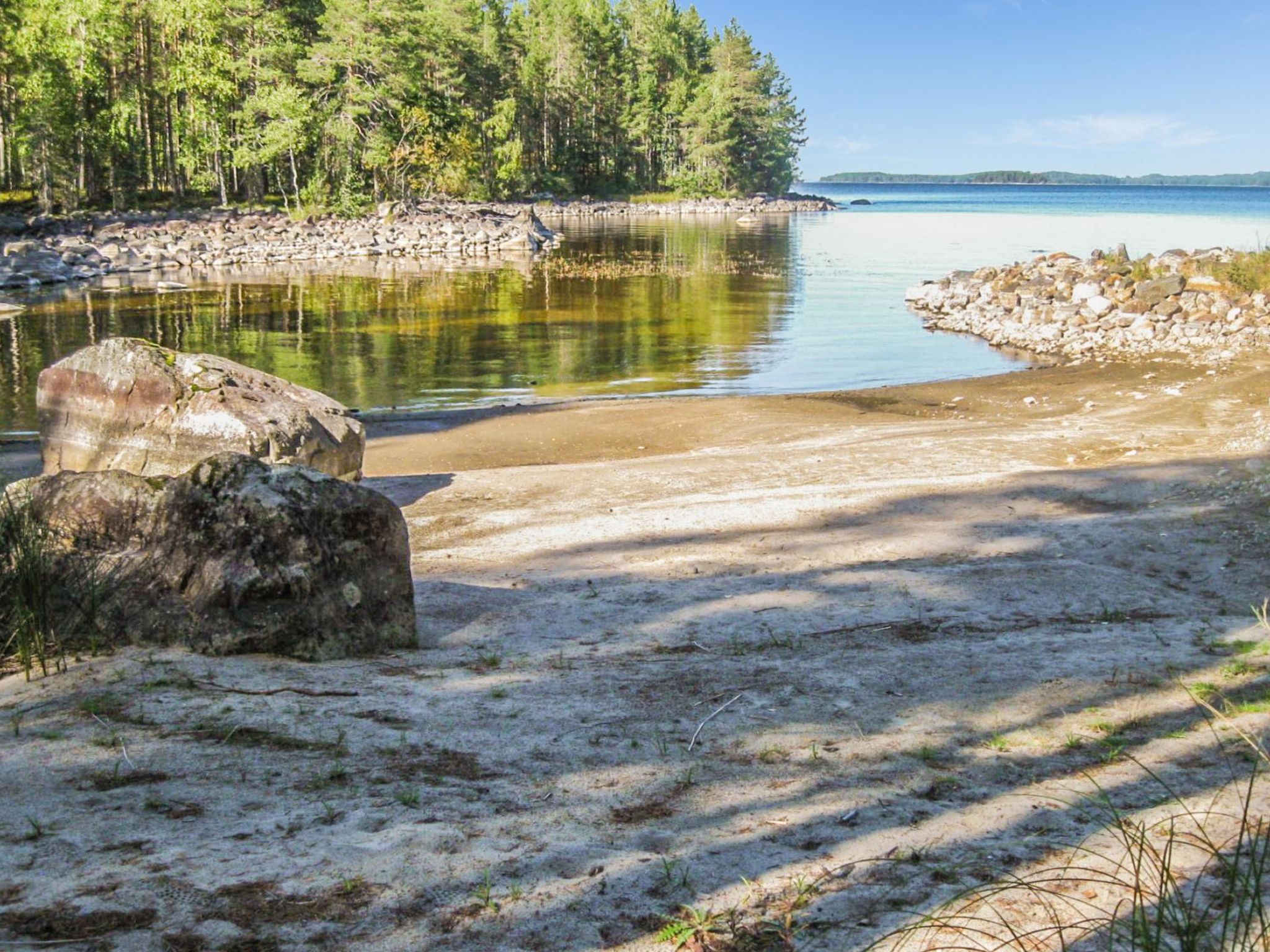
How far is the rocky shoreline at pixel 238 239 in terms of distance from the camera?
3781 cm

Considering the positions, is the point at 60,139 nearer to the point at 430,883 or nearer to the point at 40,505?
the point at 40,505

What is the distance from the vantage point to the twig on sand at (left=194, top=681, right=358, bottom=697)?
4.68 meters

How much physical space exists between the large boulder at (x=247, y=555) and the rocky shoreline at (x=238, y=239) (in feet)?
105

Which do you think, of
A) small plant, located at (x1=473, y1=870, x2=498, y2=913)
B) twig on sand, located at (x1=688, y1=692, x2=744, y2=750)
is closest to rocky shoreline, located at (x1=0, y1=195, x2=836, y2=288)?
twig on sand, located at (x1=688, y1=692, x2=744, y2=750)

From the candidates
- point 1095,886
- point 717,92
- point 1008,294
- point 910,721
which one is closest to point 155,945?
point 1095,886

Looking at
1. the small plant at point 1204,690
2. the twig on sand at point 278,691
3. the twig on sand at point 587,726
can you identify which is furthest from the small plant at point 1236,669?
the twig on sand at point 278,691

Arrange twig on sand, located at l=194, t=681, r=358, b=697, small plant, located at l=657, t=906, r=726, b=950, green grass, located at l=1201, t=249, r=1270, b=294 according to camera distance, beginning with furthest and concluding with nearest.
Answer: green grass, located at l=1201, t=249, r=1270, b=294, twig on sand, located at l=194, t=681, r=358, b=697, small plant, located at l=657, t=906, r=726, b=950

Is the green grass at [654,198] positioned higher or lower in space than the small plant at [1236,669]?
higher

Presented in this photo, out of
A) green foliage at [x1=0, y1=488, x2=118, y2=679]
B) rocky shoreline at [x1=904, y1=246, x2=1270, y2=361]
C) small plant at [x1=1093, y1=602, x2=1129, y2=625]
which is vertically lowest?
small plant at [x1=1093, y1=602, x2=1129, y2=625]

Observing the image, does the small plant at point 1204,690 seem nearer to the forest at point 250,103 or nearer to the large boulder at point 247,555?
the large boulder at point 247,555

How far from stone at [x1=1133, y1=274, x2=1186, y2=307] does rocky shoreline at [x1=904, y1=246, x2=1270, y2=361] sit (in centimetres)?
Result: 2

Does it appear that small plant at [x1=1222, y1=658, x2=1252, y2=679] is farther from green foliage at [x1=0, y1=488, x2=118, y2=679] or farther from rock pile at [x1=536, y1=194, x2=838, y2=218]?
rock pile at [x1=536, y1=194, x2=838, y2=218]

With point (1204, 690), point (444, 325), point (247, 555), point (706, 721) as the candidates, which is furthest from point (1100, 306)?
point (247, 555)

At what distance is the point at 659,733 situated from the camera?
4508 mm
